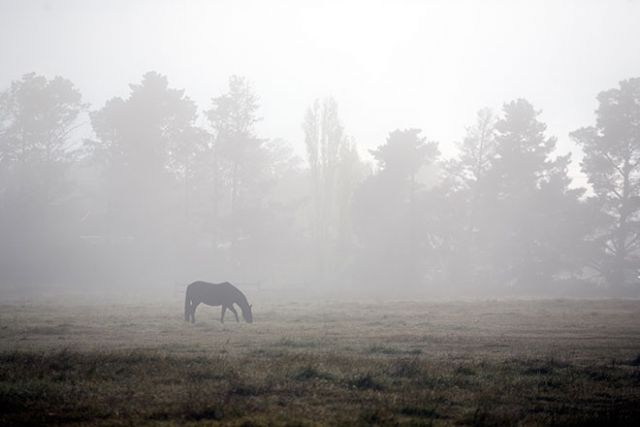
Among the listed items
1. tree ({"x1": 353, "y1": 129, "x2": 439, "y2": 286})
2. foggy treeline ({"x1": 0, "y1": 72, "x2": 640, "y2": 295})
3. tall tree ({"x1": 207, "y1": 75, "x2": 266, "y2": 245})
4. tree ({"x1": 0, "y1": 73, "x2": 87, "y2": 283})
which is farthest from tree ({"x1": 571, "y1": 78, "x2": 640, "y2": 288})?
tree ({"x1": 0, "y1": 73, "x2": 87, "y2": 283})

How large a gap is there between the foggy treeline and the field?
4032 centimetres

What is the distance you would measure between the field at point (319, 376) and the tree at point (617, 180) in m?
41.4

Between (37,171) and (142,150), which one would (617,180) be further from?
(37,171)

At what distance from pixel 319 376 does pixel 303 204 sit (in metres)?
65.6

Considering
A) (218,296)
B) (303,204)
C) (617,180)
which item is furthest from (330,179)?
(218,296)

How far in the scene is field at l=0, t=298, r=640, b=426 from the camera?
30.3ft

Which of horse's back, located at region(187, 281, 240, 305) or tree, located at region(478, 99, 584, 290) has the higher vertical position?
tree, located at region(478, 99, 584, 290)

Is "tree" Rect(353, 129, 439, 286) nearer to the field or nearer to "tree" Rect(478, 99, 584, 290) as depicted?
"tree" Rect(478, 99, 584, 290)

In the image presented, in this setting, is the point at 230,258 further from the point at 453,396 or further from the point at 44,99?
the point at 453,396

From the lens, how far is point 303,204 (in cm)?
7781

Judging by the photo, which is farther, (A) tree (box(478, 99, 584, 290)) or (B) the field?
(A) tree (box(478, 99, 584, 290))

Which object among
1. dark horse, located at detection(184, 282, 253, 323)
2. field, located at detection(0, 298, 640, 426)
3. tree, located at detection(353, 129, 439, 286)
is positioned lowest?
field, located at detection(0, 298, 640, 426)

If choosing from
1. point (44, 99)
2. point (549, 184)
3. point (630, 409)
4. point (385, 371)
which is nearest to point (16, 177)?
point (44, 99)

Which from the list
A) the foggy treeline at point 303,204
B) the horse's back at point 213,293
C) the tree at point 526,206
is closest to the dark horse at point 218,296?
the horse's back at point 213,293
